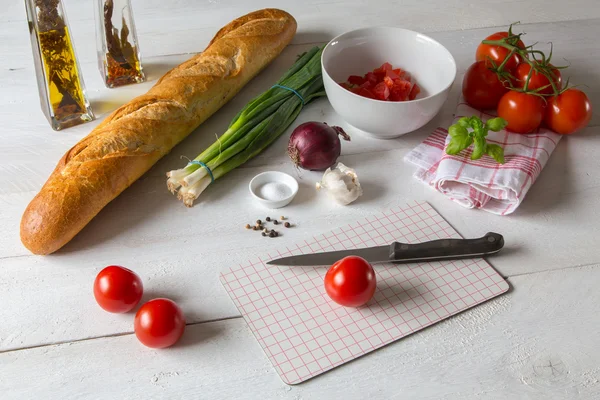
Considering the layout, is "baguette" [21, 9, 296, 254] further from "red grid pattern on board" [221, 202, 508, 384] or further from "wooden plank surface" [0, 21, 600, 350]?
"red grid pattern on board" [221, 202, 508, 384]

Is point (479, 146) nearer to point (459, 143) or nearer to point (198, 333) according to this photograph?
point (459, 143)

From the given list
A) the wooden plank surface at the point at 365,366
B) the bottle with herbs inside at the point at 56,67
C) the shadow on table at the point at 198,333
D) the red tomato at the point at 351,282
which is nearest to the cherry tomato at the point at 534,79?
the wooden plank surface at the point at 365,366

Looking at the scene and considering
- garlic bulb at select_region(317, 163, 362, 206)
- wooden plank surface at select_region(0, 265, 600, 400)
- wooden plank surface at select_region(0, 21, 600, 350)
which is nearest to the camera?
wooden plank surface at select_region(0, 265, 600, 400)

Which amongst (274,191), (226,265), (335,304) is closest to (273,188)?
(274,191)

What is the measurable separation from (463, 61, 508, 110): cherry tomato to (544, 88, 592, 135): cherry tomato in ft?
0.44

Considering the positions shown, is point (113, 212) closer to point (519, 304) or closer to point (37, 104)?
point (37, 104)

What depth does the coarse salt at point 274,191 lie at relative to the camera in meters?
1.50

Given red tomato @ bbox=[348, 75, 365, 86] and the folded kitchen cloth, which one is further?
red tomato @ bbox=[348, 75, 365, 86]

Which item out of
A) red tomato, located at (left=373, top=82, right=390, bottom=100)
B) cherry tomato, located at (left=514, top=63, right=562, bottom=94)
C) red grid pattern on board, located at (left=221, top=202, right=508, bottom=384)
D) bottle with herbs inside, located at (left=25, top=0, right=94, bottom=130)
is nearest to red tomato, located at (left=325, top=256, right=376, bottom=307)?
red grid pattern on board, located at (left=221, top=202, right=508, bottom=384)

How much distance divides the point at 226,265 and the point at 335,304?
10.1 inches

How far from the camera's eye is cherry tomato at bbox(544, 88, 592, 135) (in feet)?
5.31

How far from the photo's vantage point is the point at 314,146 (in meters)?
1.53

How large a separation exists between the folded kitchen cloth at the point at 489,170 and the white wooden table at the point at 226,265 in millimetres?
33

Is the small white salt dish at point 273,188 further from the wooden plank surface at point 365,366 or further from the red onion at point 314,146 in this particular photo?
the wooden plank surface at point 365,366
